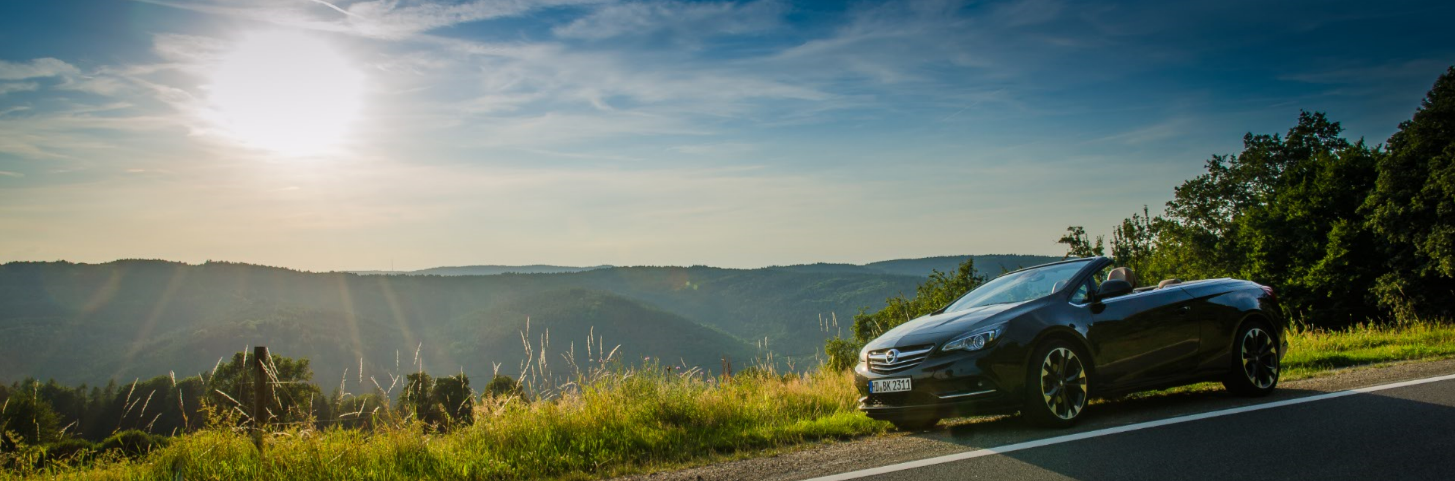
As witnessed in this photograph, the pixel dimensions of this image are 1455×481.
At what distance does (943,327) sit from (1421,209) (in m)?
37.4

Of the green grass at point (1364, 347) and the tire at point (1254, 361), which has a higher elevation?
the tire at point (1254, 361)

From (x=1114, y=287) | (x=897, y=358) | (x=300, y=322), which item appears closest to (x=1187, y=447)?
(x=1114, y=287)

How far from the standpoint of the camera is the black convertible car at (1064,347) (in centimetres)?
629

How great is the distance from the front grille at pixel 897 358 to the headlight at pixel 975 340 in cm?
16

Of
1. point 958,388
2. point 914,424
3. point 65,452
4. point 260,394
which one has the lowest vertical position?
point 65,452

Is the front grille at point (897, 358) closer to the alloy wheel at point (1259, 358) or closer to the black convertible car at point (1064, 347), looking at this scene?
the black convertible car at point (1064, 347)

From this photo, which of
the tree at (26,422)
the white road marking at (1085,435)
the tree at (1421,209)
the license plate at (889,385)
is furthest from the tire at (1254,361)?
the tree at (1421,209)

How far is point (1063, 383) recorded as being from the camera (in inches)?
257

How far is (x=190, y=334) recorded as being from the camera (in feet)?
397

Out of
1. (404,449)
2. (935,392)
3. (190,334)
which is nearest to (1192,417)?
(935,392)

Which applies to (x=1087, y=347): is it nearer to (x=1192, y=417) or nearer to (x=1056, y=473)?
(x=1192, y=417)

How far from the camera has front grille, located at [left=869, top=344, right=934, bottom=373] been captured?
21.0 feet

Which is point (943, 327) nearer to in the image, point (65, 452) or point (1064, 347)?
point (1064, 347)

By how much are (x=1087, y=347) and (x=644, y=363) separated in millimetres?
4094
